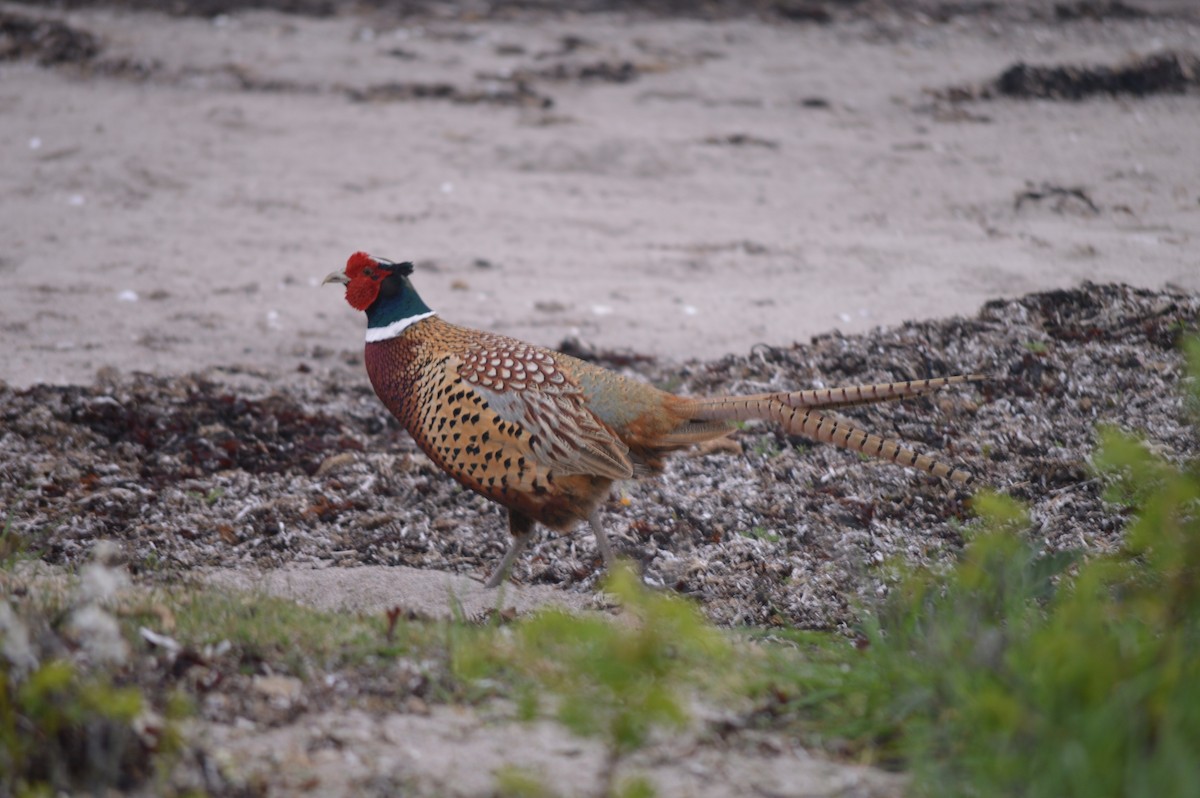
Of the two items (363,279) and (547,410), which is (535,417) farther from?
(363,279)

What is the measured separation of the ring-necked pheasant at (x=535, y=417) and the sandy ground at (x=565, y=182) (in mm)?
1962

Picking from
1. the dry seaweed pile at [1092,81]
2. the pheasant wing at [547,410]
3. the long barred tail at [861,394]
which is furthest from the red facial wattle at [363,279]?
the dry seaweed pile at [1092,81]

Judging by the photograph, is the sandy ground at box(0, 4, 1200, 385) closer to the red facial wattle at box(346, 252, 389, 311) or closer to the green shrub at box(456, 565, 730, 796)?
the red facial wattle at box(346, 252, 389, 311)

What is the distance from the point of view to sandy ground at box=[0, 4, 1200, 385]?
631cm

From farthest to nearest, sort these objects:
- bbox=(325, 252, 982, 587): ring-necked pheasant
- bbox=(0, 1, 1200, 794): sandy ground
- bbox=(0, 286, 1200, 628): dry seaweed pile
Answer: bbox=(0, 1, 1200, 794): sandy ground < bbox=(0, 286, 1200, 628): dry seaweed pile < bbox=(325, 252, 982, 587): ring-necked pheasant

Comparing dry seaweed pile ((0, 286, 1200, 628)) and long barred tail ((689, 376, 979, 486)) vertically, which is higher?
long barred tail ((689, 376, 979, 486))

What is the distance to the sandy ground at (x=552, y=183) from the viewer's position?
246 inches

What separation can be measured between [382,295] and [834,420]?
1633 millimetres

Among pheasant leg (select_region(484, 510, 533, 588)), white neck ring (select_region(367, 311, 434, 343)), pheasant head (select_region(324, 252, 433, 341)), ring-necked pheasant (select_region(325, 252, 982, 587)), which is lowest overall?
pheasant leg (select_region(484, 510, 533, 588))

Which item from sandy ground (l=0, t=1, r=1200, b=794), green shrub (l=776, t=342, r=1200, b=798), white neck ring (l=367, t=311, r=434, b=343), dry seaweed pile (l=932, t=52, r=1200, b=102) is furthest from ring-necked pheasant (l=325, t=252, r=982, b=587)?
dry seaweed pile (l=932, t=52, r=1200, b=102)

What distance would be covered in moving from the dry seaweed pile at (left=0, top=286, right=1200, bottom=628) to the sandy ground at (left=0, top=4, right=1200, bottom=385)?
65 centimetres

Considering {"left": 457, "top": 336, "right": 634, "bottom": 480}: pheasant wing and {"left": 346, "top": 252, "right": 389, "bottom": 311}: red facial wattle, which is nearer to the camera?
{"left": 457, "top": 336, "right": 634, "bottom": 480}: pheasant wing

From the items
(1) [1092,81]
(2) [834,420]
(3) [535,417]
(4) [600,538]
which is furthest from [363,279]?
(1) [1092,81]

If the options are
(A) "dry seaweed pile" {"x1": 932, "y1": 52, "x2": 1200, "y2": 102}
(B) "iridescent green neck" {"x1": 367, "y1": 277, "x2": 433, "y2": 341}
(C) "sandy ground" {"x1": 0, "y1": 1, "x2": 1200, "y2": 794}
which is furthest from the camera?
(A) "dry seaweed pile" {"x1": 932, "y1": 52, "x2": 1200, "y2": 102}
